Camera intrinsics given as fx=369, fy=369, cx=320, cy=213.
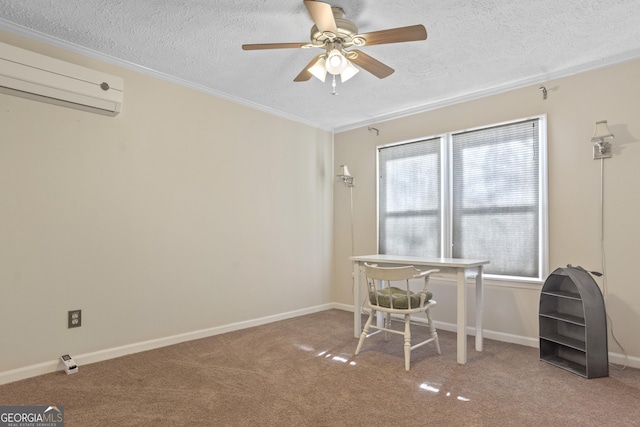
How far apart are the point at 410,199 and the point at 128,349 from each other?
3.14m

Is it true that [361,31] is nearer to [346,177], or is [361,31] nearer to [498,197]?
[498,197]

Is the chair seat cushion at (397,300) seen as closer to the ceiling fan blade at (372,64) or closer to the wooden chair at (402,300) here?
the wooden chair at (402,300)

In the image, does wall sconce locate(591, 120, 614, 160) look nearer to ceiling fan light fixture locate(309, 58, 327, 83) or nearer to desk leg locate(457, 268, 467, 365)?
desk leg locate(457, 268, 467, 365)

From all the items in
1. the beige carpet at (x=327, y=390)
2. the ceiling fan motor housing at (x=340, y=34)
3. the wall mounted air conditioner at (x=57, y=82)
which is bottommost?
the beige carpet at (x=327, y=390)

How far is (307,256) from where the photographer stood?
459 centimetres

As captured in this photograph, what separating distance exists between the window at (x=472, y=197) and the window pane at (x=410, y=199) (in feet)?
0.04

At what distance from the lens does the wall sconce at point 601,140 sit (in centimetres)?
279

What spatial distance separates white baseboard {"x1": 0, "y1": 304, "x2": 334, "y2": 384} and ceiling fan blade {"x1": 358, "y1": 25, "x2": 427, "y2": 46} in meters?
2.87

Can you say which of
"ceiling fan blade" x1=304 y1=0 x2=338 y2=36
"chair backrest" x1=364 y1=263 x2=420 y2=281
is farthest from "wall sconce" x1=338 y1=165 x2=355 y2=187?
"ceiling fan blade" x1=304 y1=0 x2=338 y2=36

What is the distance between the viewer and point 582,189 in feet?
10.1

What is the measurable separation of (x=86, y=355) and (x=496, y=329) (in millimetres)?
3508

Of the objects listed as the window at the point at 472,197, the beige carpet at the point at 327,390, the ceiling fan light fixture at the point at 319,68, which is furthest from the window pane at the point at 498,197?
the ceiling fan light fixture at the point at 319,68

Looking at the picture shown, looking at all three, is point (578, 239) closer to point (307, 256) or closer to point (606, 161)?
point (606, 161)

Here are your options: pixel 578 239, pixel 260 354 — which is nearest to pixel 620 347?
pixel 578 239
